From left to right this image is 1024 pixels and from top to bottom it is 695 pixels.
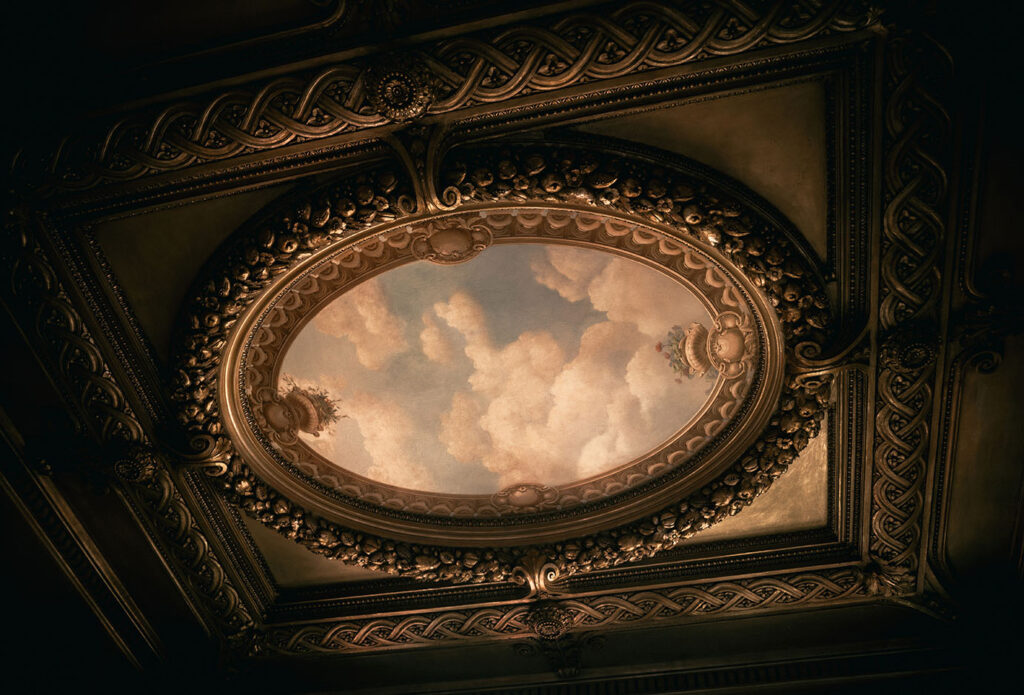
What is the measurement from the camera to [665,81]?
12.4ft

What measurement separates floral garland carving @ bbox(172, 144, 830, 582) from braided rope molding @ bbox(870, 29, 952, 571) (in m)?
0.44

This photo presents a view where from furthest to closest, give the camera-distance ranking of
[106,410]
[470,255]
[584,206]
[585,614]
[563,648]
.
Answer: [563,648], [585,614], [106,410], [470,255], [584,206]

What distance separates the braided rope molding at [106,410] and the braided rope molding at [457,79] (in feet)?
2.13

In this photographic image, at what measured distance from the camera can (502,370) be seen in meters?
5.39

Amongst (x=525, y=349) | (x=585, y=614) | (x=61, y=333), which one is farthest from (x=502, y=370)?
(x=61, y=333)

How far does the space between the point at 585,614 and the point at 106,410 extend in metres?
3.91

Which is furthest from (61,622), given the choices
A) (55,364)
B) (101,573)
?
(55,364)

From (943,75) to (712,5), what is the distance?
119 cm

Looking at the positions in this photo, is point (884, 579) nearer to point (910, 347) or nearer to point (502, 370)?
point (910, 347)

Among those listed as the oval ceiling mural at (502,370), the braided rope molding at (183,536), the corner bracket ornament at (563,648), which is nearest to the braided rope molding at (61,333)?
the braided rope molding at (183,536)

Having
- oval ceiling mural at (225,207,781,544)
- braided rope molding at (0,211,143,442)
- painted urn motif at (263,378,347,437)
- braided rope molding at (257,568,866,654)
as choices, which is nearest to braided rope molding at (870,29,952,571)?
braided rope molding at (257,568,866,654)

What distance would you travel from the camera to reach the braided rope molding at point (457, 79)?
11.3 feet

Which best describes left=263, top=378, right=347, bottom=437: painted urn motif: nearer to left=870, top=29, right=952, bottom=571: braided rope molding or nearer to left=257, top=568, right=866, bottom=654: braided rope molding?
left=257, top=568, right=866, bottom=654: braided rope molding

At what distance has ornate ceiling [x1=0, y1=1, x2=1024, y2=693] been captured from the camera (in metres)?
3.71
